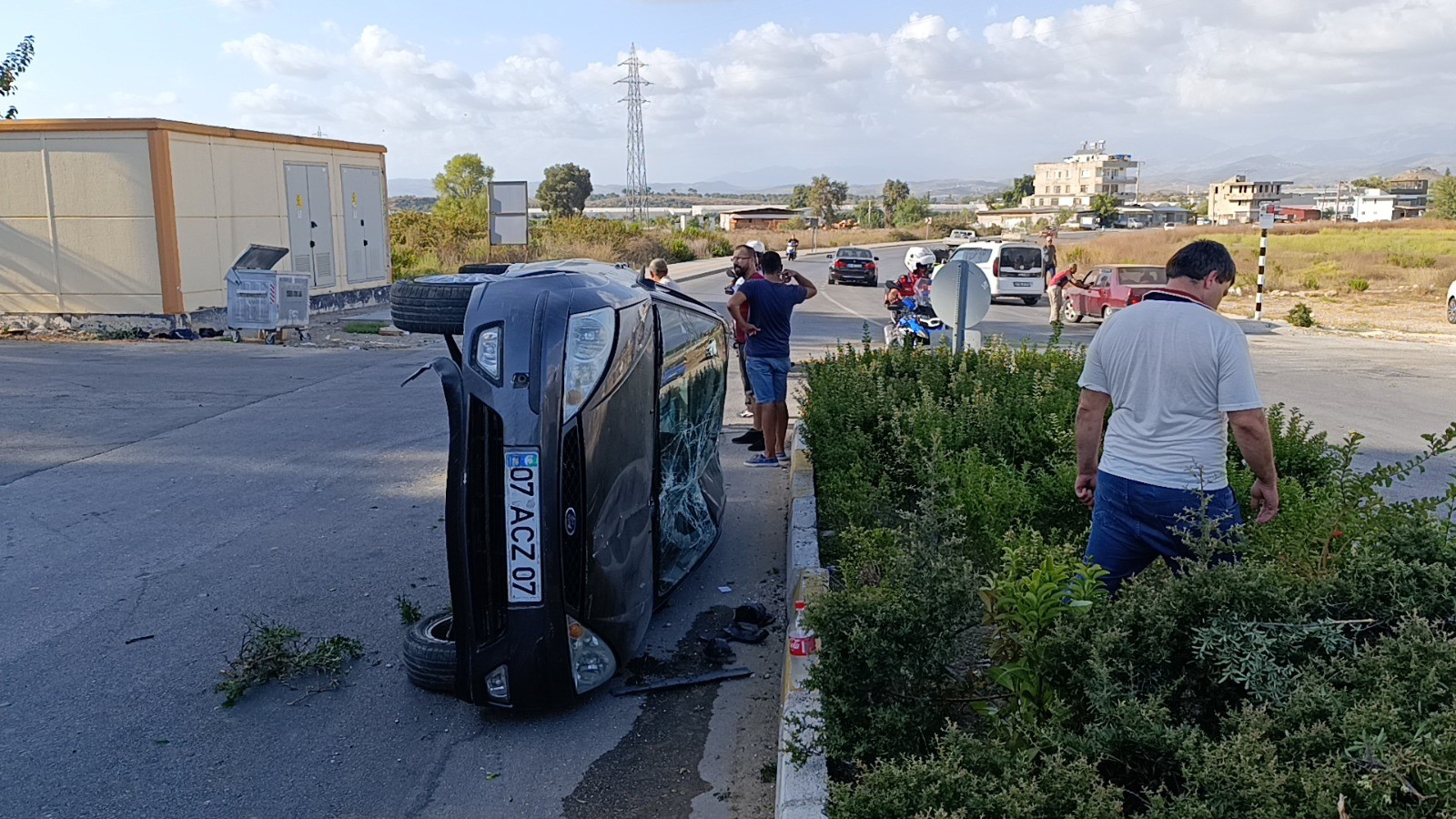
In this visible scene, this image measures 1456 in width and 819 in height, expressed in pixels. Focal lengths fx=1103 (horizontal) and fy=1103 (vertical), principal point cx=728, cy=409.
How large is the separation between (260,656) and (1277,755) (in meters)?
4.27

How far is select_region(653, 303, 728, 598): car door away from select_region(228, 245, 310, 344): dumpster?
12855mm

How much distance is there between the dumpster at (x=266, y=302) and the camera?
694 inches

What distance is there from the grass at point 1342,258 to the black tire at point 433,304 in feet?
110

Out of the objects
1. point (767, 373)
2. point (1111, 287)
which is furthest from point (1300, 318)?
point (767, 373)

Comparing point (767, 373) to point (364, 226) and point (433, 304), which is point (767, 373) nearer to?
point (433, 304)

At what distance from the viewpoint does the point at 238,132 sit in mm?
19625

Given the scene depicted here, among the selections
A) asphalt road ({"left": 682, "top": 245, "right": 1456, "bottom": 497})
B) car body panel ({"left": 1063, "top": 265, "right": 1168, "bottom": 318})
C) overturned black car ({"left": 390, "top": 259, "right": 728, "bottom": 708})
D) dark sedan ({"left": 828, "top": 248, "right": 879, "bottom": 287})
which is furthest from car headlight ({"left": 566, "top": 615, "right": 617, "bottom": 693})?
dark sedan ({"left": 828, "top": 248, "right": 879, "bottom": 287})

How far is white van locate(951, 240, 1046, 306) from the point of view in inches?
1142

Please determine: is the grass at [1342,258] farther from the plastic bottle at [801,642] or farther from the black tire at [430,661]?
the black tire at [430,661]

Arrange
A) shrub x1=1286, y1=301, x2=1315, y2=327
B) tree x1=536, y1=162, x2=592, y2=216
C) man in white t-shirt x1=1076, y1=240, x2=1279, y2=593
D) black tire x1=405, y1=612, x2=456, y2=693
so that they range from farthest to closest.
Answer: tree x1=536, y1=162, x2=592, y2=216, shrub x1=1286, y1=301, x2=1315, y2=327, black tire x1=405, y1=612, x2=456, y2=693, man in white t-shirt x1=1076, y1=240, x2=1279, y2=593

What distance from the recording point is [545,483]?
13.9ft

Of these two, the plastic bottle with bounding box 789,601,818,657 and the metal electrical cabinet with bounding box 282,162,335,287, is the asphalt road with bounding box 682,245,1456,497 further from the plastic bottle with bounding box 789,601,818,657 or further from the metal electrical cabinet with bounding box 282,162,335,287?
the metal electrical cabinet with bounding box 282,162,335,287

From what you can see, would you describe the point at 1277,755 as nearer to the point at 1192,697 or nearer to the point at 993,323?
the point at 1192,697

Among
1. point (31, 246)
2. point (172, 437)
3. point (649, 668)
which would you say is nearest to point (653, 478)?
point (649, 668)
